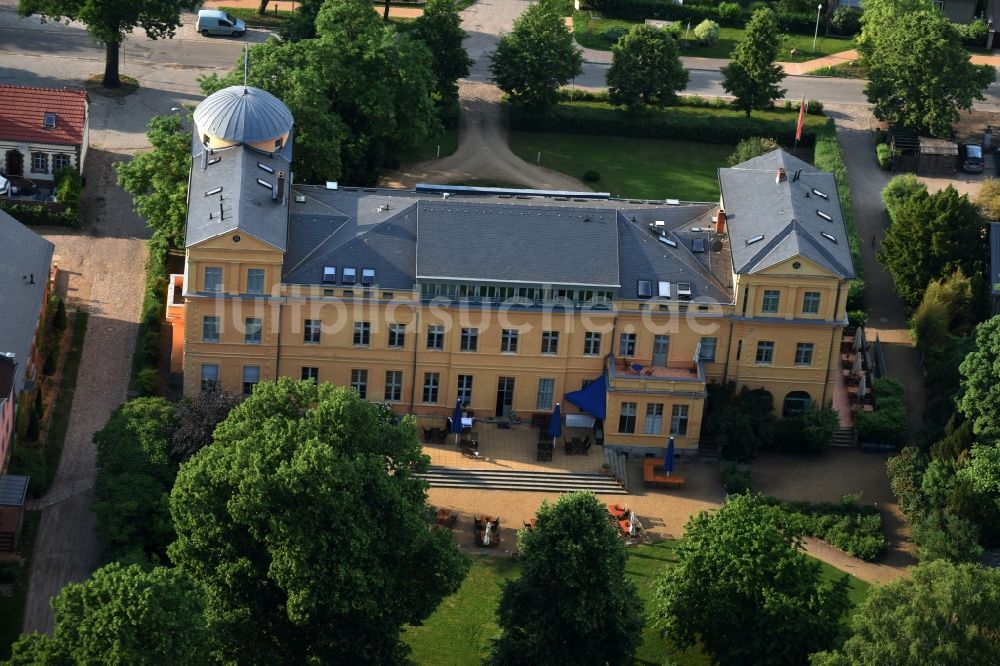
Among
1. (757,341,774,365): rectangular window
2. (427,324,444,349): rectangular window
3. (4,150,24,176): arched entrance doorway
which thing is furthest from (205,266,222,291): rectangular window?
(757,341,774,365): rectangular window

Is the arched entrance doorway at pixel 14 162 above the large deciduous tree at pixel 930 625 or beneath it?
above

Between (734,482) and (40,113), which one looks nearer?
(734,482)

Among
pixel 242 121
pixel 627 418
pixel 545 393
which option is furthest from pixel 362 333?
pixel 627 418

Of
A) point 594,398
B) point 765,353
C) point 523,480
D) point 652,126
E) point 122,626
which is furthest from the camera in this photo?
point 652,126

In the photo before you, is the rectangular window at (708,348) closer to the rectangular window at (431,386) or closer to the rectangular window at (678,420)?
the rectangular window at (678,420)

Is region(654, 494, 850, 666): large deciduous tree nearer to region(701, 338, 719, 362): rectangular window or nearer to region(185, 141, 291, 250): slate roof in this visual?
region(701, 338, 719, 362): rectangular window

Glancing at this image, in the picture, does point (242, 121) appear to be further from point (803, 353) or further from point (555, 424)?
point (803, 353)

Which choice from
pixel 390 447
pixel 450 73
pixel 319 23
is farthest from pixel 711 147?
pixel 390 447

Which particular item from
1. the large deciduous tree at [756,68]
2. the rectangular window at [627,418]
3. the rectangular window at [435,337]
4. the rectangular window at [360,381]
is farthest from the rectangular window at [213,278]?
the large deciduous tree at [756,68]
